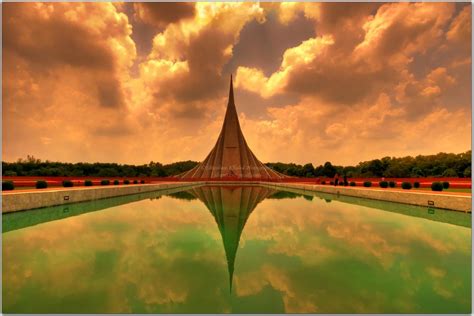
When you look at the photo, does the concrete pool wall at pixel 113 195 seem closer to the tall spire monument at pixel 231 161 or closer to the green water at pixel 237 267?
the green water at pixel 237 267

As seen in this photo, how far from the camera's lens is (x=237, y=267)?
379 centimetres

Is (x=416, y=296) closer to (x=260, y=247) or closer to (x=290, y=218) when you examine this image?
(x=260, y=247)

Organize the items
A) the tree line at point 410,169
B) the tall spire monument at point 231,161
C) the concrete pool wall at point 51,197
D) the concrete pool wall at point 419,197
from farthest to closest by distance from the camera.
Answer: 1. the tall spire monument at point 231,161
2. the tree line at point 410,169
3. the concrete pool wall at point 419,197
4. the concrete pool wall at point 51,197

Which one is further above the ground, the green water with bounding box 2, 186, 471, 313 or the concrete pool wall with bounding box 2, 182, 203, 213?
the concrete pool wall with bounding box 2, 182, 203, 213

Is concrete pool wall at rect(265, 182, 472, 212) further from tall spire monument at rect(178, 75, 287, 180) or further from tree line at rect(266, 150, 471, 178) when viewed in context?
tall spire monument at rect(178, 75, 287, 180)

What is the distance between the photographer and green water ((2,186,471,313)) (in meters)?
2.71

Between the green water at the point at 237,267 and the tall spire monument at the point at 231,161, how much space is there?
1137 inches

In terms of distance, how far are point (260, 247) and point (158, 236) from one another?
7.25ft

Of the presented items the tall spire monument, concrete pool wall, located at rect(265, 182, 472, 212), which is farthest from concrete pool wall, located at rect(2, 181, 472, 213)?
the tall spire monument

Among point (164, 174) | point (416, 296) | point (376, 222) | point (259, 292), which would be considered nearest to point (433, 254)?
point (416, 296)

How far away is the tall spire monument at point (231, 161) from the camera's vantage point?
3644 centimetres

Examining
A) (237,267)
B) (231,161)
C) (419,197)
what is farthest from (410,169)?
(237,267)

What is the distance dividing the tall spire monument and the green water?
28874 millimetres

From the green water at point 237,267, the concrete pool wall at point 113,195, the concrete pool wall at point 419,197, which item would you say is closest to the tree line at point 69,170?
the concrete pool wall at point 113,195
